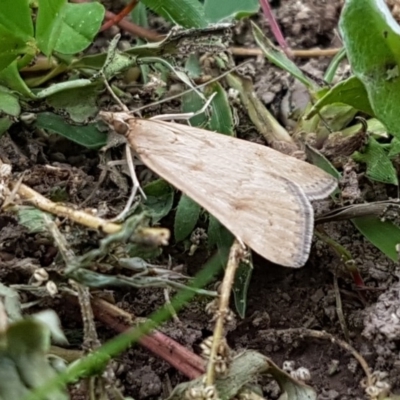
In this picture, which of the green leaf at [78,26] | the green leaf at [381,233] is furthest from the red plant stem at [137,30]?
the green leaf at [381,233]

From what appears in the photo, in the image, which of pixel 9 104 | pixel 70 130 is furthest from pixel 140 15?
pixel 9 104

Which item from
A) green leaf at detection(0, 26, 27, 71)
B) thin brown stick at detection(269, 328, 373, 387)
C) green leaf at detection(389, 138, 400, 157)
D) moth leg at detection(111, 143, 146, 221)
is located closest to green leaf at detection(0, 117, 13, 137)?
green leaf at detection(0, 26, 27, 71)

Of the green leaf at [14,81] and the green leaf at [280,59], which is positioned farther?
the green leaf at [280,59]

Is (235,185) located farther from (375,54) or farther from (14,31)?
(14,31)

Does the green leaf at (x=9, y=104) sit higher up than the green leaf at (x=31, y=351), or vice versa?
the green leaf at (x=9, y=104)

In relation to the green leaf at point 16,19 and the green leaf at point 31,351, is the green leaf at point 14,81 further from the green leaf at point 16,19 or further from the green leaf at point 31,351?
the green leaf at point 31,351

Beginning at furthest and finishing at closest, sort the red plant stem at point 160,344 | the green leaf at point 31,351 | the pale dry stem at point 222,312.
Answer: the red plant stem at point 160,344 → the pale dry stem at point 222,312 → the green leaf at point 31,351
